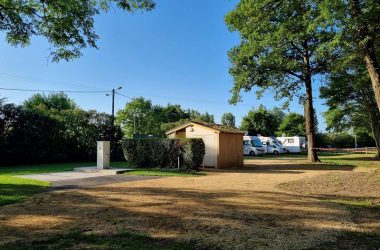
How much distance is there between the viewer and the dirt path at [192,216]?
16.8 feet

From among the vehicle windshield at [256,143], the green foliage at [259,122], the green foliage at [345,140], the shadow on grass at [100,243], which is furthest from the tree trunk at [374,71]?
the green foliage at [345,140]

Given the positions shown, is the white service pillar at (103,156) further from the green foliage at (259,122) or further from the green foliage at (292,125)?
the green foliage at (292,125)

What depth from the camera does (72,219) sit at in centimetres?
626

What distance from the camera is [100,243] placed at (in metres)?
4.71

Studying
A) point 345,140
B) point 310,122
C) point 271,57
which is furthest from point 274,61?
point 345,140

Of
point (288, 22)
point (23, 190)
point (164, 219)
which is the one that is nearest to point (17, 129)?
point (23, 190)

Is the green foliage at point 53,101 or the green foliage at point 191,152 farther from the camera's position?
the green foliage at point 53,101

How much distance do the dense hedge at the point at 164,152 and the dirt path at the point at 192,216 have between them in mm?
6888

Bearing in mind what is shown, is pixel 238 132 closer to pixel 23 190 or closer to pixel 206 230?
pixel 23 190

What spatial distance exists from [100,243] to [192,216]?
2181 mm

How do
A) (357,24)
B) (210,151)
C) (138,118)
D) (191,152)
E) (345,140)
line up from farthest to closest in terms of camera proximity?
(345,140)
(138,118)
(210,151)
(191,152)
(357,24)

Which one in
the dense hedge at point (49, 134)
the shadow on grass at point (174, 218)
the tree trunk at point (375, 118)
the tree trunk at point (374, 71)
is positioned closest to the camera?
the shadow on grass at point (174, 218)

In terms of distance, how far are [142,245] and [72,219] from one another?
224cm

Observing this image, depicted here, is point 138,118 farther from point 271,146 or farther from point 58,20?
point 58,20
